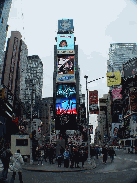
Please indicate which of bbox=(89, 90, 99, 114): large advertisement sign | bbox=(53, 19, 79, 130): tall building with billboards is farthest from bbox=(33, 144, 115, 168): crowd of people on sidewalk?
bbox=(53, 19, 79, 130): tall building with billboards

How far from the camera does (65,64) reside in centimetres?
6094

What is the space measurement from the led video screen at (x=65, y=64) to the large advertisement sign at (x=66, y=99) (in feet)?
13.6

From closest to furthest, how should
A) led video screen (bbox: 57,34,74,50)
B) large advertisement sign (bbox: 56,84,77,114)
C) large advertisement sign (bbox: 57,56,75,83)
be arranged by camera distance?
large advertisement sign (bbox: 56,84,77,114) < large advertisement sign (bbox: 57,56,75,83) < led video screen (bbox: 57,34,74,50)

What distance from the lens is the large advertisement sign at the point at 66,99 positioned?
54844 mm

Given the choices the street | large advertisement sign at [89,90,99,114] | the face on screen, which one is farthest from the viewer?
the face on screen

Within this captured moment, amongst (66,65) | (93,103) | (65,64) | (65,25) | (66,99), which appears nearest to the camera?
(93,103)

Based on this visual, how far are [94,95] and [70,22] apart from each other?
177 ft

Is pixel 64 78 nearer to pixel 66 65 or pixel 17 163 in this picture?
pixel 66 65

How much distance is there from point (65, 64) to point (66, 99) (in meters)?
10.9

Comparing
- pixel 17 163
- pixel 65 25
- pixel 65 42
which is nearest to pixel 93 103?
pixel 17 163

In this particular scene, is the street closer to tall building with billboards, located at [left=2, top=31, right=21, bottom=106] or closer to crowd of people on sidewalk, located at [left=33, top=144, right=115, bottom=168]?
crowd of people on sidewalk, located at [left=33, top=144, right=115, bottom=168]

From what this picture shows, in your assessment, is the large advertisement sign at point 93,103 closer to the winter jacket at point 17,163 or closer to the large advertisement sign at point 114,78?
the large advertisement sign at point 114,78

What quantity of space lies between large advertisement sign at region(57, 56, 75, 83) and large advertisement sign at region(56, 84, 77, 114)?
213 cm

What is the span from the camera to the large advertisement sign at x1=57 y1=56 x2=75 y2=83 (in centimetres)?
5931
